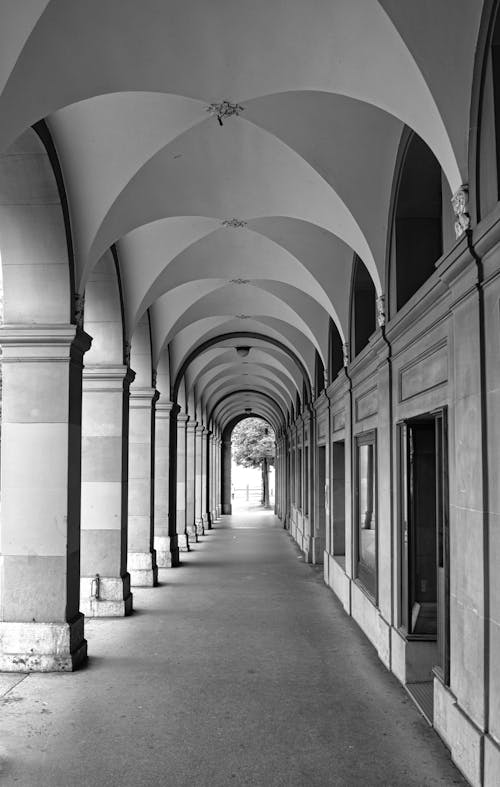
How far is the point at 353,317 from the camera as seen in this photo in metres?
11.0

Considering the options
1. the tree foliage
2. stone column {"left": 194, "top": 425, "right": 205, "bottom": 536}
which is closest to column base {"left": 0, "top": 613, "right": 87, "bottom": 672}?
stone column {"left": 194, "top": 425, "right": 205, "bottom": 536}

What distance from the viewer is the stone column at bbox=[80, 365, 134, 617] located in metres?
10.3

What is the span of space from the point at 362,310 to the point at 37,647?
21.5 ft

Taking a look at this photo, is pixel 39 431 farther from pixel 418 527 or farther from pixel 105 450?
pixel 418 527

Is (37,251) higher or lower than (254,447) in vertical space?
higher

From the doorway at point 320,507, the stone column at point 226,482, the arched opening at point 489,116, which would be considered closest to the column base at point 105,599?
the doorway at point 320,507

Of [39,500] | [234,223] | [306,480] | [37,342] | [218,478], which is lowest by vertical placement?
[218,478]

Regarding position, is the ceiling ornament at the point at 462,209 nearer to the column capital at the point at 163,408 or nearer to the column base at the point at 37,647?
the column base at the point at 37,647

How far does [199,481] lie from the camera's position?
25812mm

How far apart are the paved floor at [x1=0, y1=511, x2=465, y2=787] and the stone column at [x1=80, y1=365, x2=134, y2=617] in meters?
0.55

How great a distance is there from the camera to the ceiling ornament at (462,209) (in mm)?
5090

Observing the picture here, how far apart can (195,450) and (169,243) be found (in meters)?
13.3

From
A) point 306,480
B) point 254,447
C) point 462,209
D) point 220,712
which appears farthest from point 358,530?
point 254,447

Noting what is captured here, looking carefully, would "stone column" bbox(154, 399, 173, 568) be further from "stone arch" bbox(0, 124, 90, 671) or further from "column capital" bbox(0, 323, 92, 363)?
"column capital" bbox(0, 323, 92, 363)
